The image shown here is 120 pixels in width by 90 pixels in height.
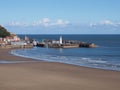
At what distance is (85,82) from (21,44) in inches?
2687

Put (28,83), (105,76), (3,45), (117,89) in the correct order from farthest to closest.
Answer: (3,45) → (105,76) → (28,83) → (117,89)

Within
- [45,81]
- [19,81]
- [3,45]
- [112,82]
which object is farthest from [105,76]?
[3,45]

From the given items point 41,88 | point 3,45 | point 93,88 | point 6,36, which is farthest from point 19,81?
point 6,36

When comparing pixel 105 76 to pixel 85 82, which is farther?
pixel 105 76

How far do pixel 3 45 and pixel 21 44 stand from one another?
6005 millimetres

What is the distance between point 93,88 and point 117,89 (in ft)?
5.48

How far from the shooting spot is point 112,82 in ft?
85.5

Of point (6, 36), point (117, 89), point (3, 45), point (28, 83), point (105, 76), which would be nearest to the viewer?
point (117, 89)

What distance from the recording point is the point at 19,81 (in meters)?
26.2

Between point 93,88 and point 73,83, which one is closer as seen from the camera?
point 93,88

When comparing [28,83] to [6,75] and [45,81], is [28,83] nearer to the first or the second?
[45,81]

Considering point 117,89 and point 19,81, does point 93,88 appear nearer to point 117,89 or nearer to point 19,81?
point 117,89

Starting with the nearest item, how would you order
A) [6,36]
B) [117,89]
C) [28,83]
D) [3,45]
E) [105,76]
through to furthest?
1. [117,89]
2. [28,83]
3. [105,76]
4. [3,45]
5. [6,36]

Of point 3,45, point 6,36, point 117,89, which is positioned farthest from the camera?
point 6,36
